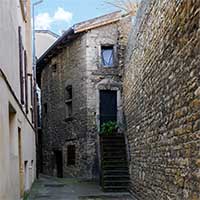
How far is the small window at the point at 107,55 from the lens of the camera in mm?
16469

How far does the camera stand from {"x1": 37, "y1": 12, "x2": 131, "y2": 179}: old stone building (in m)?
15.9

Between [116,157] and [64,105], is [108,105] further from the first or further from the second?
[116,157]

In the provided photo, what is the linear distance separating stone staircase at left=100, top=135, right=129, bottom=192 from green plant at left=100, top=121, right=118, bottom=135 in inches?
21.1

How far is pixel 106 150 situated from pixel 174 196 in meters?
7.74

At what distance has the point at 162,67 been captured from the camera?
6844 millimetres

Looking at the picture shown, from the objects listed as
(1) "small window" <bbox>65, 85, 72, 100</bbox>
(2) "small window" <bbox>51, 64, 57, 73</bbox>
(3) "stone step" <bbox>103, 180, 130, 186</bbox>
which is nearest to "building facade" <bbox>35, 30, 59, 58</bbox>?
(2) "small window" <bbox>51, 64, 57, 73</bbox>

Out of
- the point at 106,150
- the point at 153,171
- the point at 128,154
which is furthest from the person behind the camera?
the point at 106,150

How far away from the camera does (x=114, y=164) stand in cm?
1321

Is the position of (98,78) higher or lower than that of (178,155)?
higher

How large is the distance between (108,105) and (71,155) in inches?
107

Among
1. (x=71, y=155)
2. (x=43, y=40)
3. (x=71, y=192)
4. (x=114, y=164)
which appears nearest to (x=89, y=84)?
(x=71, y=155)

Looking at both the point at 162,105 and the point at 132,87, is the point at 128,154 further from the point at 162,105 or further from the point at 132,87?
the point at 162,105

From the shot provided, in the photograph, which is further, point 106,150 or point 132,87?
point 106,150

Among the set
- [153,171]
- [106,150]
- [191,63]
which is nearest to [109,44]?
[106,150]
